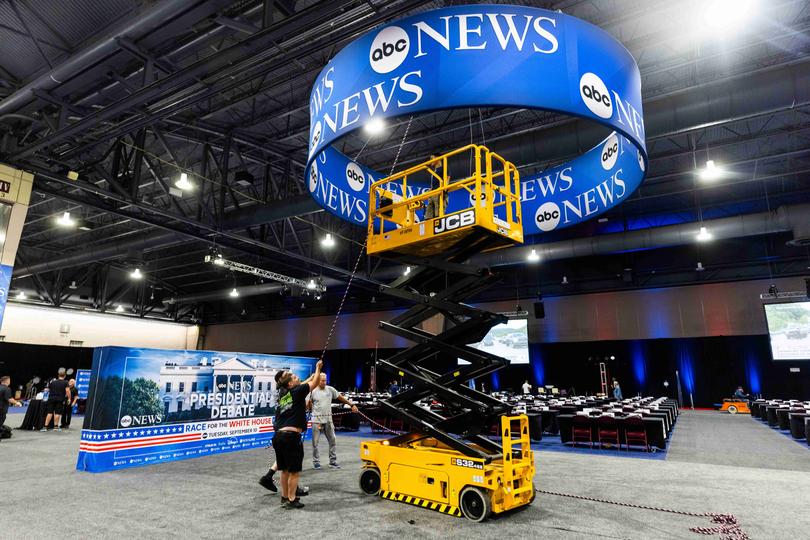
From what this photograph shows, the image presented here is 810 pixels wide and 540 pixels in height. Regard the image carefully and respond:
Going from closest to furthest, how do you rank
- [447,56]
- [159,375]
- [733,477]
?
1. [447,56]
2. [733,477]
3. [159,375]

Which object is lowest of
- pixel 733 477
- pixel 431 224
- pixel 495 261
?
pixel 733 477

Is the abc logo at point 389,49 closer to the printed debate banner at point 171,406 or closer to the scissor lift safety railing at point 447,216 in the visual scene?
the scissor lift safety railing at point 447,216

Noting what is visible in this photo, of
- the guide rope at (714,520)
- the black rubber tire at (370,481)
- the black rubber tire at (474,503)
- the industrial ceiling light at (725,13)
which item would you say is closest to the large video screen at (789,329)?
the industrial ceiling light at (725,13)

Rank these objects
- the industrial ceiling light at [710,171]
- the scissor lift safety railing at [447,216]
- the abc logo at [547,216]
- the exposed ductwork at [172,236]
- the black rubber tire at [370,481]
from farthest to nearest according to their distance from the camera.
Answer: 1. the exposed ductwork at [172,236]
2. the industrial ceiling light at [710,171]
3. the abc logo at [547,216]
4. the black rubber tire at [370,481]
5. the scissor lift safety railing at [447,216]

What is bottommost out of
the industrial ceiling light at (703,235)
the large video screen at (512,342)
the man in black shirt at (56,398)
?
the man in black shirt at (56,398)

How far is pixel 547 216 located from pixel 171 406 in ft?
26.2

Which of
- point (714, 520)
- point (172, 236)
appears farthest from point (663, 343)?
point (172, 236)

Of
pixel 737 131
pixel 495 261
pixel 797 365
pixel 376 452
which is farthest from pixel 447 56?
pixel 797 365

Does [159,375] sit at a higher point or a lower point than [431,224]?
lower

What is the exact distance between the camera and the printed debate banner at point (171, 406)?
24.9 feet

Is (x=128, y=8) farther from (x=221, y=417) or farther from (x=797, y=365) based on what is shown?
(x=797, y=365)

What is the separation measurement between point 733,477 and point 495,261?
489 inches

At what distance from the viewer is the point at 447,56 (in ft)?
12.2

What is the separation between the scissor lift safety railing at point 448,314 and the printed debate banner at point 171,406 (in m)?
5.12
